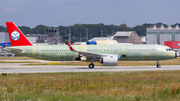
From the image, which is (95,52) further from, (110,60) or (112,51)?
(110,60)

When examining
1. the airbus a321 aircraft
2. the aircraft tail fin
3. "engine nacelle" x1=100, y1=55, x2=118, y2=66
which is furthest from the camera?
the aircraft tail fin

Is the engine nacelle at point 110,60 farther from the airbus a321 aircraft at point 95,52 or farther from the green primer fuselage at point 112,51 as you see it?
the green primer fuselage at point 112,51

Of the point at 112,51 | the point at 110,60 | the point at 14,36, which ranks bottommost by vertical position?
the point at 110,60

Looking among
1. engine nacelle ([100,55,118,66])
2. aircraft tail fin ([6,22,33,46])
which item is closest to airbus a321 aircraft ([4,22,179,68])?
aircraft tail fin ([6,22,33,46])

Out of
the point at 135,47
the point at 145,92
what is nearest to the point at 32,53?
the point at 135,47

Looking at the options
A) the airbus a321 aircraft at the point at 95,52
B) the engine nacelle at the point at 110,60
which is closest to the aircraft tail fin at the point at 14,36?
the airbus a321 aircraft at the point at 95,52

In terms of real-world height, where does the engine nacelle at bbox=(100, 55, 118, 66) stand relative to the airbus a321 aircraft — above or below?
below

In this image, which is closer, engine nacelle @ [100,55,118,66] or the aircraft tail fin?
engine nacelle @ [100,55,118,66]

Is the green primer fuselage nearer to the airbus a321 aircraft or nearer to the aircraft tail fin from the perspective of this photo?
the airbus a321 aircraft

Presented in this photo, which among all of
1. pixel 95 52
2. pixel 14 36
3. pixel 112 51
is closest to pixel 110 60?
pixel 112 51

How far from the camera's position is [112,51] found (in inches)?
1534

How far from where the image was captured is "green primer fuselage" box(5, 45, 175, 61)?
3875 cm

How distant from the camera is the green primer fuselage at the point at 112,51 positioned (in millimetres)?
38750

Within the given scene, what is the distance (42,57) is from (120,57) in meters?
12.8
